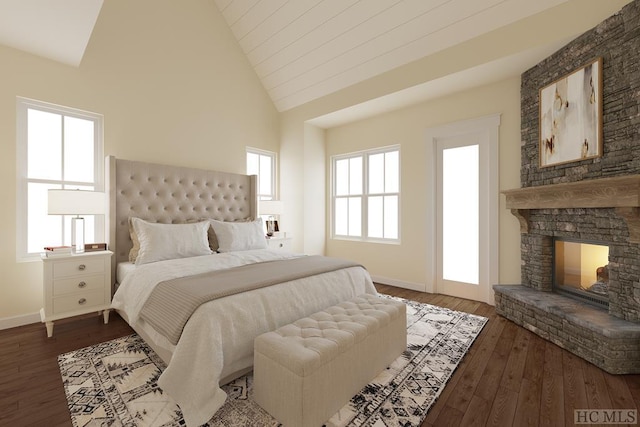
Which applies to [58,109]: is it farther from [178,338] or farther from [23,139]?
[178,338]

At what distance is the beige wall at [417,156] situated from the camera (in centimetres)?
331


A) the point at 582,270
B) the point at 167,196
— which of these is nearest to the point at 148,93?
the point at 167,196

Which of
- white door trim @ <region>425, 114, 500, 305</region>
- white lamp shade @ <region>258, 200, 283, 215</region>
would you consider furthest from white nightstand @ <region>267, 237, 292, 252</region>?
white door trim @ <region>425, 114, 500, 305</region>

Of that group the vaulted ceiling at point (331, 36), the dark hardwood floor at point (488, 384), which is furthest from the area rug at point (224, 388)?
the vaulted ceiling at point (331, 36)

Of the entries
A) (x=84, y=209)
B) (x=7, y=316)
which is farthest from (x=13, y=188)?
(x=7, y=316)

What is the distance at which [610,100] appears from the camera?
2383 mm

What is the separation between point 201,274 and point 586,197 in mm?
3239

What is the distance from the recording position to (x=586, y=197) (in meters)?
2.42

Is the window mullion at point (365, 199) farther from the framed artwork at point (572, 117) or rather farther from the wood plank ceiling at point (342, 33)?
the framed artwork at point (572, 117)

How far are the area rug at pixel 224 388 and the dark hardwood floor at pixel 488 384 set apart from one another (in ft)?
0.24

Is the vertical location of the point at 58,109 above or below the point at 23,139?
above

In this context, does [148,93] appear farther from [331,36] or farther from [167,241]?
[331,36]

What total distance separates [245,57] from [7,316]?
429 cm

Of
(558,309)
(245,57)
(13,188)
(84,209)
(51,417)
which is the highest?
(245,57)
